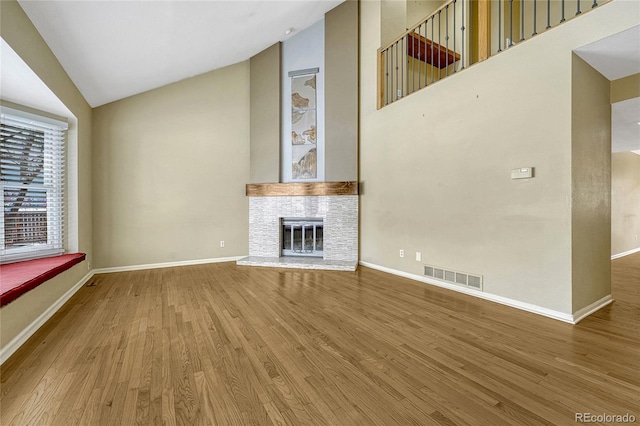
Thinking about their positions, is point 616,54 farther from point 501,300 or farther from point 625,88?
point 501,300

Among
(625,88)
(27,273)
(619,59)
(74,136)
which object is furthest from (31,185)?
(625,88)

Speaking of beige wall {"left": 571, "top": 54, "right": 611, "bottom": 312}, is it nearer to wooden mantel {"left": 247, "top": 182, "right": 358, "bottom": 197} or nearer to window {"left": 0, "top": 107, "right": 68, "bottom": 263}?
wooden mantel {"left": 247, "top": 182, "right": 358, "bottom": 197}

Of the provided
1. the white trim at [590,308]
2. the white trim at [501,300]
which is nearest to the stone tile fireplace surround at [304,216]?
the white trim at [501,300]

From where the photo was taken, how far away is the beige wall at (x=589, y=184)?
2488mm

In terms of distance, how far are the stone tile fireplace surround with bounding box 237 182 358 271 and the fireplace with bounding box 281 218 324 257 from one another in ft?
0.40

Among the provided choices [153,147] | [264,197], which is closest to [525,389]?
[264,197]

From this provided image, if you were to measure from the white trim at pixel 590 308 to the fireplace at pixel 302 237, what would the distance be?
3.59 metres

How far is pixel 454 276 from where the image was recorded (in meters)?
3.41

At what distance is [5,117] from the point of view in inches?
115

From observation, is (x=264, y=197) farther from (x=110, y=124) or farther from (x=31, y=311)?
(x=31, y=311)

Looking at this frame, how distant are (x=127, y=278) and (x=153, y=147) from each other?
2.21m

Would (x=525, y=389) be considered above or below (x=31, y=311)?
below

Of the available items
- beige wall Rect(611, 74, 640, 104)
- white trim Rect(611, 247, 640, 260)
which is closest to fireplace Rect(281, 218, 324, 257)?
beige wall Rect(611, 74, 640, 104)

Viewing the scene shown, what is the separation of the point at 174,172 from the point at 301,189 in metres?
2.29
